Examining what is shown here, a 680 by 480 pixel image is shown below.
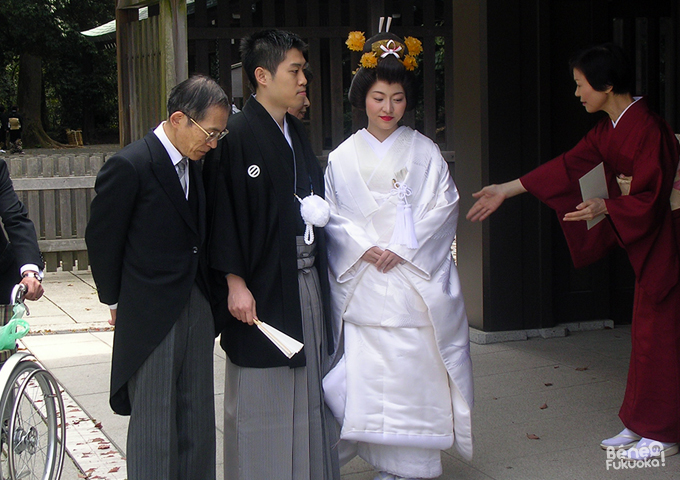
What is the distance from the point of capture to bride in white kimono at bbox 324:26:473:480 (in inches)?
121

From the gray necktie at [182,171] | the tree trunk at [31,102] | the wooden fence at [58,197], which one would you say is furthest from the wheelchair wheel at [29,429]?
the tree trunk at [31,102]

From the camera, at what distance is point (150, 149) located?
Result: 260 cm

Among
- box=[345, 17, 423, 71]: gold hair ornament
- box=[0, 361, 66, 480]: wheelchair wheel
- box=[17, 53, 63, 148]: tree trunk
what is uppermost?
box=[17, 53, 63, 148]: tree trunk

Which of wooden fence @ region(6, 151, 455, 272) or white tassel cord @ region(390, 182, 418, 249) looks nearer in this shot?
white tassel cord @ region(390, 182, 418, 249)

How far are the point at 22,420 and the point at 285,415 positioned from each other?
1.09m

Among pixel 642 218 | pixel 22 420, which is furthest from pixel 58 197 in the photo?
pixel 642 218

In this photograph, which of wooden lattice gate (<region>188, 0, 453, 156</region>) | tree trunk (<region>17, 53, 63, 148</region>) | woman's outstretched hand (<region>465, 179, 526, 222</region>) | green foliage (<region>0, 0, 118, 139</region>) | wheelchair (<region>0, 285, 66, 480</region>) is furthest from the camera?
tree trunk (<region>17, 53, 63, 148</region>)

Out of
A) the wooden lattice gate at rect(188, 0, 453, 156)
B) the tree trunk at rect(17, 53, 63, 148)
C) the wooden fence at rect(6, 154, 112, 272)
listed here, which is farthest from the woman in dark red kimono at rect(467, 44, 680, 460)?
the tree trunk at rect(17, 53, 63, 148)

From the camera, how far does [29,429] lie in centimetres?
300

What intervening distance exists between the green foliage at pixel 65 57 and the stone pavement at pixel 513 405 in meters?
17.3

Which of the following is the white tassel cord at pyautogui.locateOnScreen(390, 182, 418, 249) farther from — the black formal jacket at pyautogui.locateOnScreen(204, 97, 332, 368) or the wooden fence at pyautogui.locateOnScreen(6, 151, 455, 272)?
the wooden fence at pyautogui.locateOnScreen(6, 151, 455, 272)

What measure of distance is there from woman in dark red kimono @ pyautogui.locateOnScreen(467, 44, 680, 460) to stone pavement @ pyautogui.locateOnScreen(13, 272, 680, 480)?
204 millimetres

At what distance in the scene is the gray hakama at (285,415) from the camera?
112 inches

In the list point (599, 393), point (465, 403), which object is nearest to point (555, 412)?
point (599, 393)
